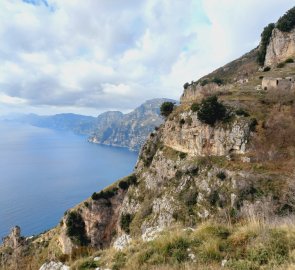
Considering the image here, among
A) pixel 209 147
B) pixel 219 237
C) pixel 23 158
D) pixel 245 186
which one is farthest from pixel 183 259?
pixel 23 158

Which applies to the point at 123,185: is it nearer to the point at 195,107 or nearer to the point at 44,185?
the point at 195,107

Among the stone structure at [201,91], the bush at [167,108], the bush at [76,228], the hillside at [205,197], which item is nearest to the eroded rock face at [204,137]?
the hillside at [205,197]

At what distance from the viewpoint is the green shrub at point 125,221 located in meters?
39.2

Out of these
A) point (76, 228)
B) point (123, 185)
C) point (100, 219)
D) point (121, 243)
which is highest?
point (121, 243)

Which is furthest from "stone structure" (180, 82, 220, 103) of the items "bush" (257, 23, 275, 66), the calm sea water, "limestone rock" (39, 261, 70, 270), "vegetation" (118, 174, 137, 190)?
the calm sea water

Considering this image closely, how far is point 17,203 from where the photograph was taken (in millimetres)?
95438

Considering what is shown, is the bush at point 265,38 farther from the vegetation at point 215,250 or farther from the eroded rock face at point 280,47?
the vegetation at point 215,250

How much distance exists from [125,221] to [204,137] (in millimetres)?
15352

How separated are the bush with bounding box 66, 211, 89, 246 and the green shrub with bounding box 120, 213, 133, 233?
8.08 metres

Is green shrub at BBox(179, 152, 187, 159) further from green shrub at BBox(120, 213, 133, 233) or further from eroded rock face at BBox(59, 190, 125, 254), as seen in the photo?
eroded rock face at BBox(59, 190, 125, 254)

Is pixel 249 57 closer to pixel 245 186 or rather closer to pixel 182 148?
pixel 182 148

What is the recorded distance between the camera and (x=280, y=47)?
2339 inches

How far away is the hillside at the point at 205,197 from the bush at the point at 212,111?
12 centimetres

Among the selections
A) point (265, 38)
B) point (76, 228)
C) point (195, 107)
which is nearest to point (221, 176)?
point (195, 107)
